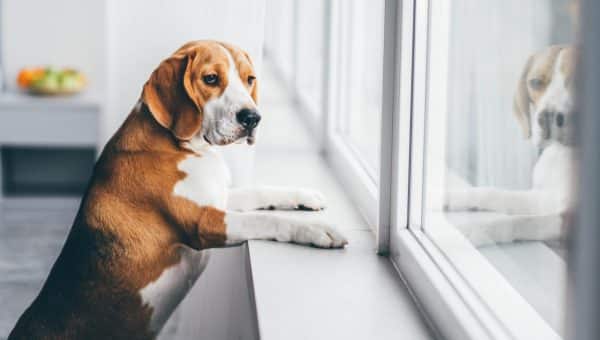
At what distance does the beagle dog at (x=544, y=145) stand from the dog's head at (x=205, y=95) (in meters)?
0.50

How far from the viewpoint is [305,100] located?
3.00 m

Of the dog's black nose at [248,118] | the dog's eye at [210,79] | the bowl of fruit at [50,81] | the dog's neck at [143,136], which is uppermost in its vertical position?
the dog's eye at [210,79]

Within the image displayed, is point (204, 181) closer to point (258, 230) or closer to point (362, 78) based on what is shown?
point (258, 230)

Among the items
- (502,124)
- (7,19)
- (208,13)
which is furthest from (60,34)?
(502,124)

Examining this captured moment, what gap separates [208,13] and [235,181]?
0.31m

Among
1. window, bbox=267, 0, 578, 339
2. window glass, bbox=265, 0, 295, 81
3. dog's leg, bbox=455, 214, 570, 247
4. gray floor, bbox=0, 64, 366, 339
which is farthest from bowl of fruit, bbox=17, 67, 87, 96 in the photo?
dog's leg, bbox=455, 214, 570, 247

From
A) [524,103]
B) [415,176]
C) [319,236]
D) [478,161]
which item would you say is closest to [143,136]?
[319,236]

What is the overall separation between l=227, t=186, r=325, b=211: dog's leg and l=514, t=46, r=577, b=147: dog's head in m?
0.66

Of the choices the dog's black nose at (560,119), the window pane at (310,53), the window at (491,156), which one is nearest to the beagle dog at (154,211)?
the window at (491,156)

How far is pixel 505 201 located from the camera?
1.01 metres

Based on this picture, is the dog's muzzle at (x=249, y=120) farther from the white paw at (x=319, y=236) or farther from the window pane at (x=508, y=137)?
the window pane at (x=508, y=137)

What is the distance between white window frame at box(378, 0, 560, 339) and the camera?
1.14 metres

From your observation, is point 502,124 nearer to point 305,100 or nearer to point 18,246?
point 305,100

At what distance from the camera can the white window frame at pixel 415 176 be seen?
1.14 meters
